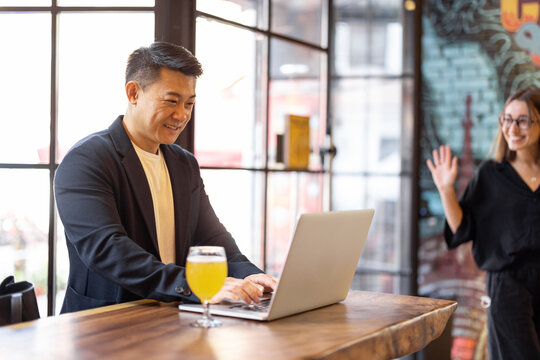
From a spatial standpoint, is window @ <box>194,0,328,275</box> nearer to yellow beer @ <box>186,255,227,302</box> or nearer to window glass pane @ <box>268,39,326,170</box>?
window glass pane @ <box>268,39,326,170</box>

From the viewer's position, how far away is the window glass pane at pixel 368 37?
165 inches

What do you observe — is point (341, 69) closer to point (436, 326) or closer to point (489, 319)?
point (489, 319)

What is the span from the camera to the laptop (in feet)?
5.24

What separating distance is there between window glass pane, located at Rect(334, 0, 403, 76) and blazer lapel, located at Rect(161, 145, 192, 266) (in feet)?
6.90

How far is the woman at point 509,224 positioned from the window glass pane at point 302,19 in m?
1.14

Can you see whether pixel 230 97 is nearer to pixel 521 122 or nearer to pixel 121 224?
pixel 521 122

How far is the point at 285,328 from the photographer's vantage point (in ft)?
5.07

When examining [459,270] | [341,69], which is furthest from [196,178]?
[459,270]

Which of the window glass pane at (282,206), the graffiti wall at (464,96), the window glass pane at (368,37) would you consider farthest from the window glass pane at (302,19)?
the window glass pane at (282,206)

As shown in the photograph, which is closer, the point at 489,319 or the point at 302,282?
the point at 302,282

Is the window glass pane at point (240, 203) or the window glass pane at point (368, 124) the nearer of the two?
the window glass pane at point (240, 203)

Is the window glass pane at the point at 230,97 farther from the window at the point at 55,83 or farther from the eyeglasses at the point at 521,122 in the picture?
the eyeglasses at the point at 521,122

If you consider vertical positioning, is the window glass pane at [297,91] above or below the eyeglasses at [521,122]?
above

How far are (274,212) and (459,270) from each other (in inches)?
50.3
